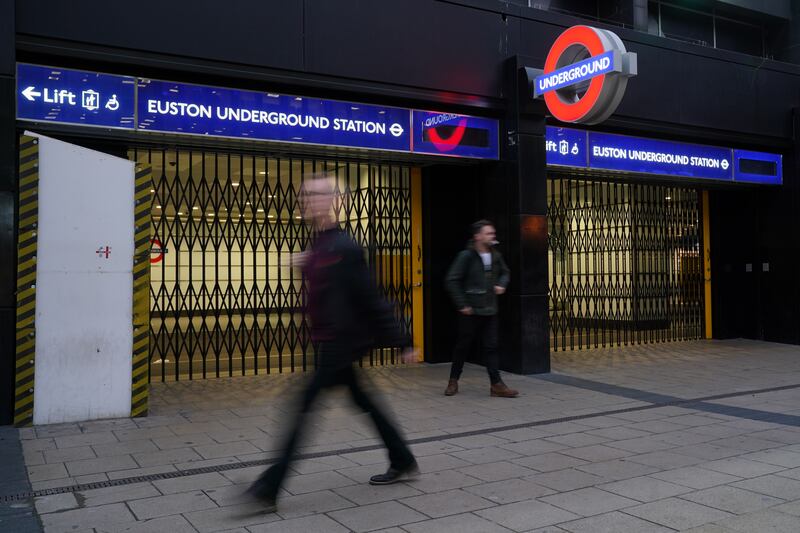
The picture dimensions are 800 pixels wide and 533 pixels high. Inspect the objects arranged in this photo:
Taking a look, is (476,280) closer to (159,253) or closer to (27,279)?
(27,279)

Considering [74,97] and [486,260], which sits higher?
[74,97]

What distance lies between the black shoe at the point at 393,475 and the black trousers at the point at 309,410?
0.03 m

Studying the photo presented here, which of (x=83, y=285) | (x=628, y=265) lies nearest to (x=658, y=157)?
(x=628, y=265)

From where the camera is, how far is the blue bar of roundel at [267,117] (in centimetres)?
790

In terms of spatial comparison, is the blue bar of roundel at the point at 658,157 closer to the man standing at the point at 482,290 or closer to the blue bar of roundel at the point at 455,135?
the blue bar of roundel at the point at 455,135

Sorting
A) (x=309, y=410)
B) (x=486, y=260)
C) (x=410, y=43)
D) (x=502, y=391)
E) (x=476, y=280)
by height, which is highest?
(x=410, y=43)

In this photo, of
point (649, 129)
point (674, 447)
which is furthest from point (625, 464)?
point (649, 129)

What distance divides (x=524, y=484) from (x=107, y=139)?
5.82 meters

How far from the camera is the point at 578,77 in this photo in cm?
895

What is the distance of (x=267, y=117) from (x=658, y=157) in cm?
683

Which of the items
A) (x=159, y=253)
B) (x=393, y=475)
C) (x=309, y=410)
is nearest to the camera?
(x=309, y=410)

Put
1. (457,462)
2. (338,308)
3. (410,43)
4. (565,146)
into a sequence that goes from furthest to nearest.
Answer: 1. (565,146)
2. (410,43)
3. (457,462)
4. (338,308)

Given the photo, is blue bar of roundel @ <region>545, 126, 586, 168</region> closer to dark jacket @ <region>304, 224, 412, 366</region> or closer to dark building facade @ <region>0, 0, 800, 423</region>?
dark building facade @ <region>0, 0, 800, 423</region>

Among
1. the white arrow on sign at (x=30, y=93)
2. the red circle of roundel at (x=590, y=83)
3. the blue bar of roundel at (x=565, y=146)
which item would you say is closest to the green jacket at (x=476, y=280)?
the red circle of roundel at (x=590, y=83)
